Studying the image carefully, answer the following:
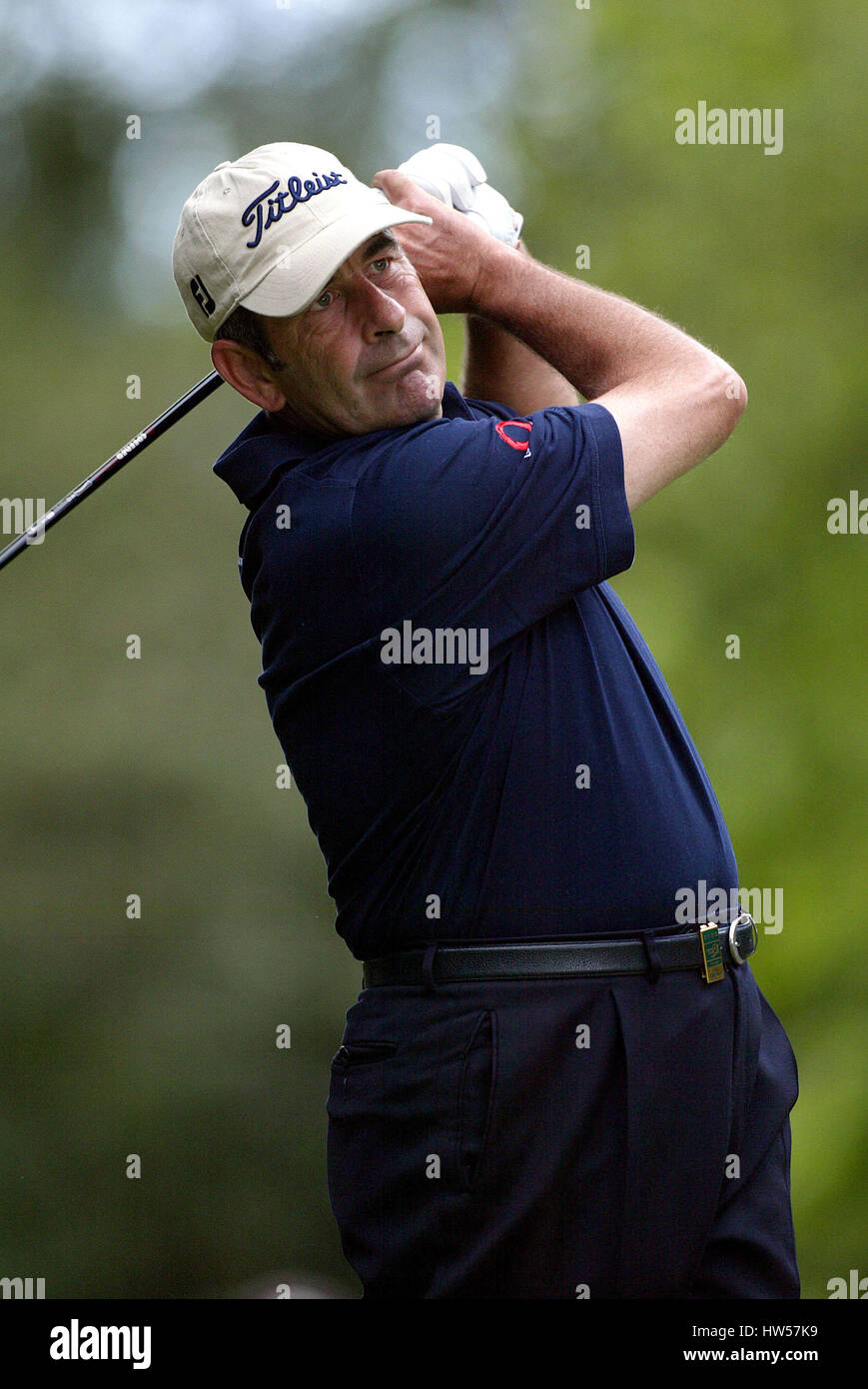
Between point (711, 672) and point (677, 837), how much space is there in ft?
11.6

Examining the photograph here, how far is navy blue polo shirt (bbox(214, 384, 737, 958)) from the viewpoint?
184cm

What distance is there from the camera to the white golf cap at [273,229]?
1.93m

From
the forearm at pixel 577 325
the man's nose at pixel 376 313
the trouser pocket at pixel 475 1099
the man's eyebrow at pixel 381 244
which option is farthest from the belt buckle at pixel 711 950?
the man's eyebrow at pixel 381 244

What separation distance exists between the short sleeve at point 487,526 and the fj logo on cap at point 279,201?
0.36m

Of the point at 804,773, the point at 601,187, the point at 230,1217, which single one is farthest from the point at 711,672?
the point at 230,1217

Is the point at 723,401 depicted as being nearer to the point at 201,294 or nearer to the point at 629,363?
the point at 629,363

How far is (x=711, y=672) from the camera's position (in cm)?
537

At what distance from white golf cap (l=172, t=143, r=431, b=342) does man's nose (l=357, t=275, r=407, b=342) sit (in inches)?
3.2

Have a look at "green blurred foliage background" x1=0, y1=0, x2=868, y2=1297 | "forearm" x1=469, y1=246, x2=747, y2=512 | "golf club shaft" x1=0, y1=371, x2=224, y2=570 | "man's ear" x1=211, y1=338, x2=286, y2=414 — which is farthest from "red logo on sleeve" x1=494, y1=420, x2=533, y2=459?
"green blurred foliage background" x1=0, y1=0, x2=868, y2=1297

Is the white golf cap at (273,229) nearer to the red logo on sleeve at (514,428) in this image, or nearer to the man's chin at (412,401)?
the man's chin at (412,401)

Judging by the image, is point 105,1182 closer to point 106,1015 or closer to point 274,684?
point 106,1015

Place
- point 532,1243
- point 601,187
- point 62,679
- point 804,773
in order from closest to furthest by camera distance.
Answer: point 532,1243
point 804,773
point 601,187
point 62,679

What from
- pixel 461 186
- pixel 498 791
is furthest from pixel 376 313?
pixel 498 791

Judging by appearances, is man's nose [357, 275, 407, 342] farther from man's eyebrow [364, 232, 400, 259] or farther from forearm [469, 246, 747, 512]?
forearm [469, 246, 747, 512]
